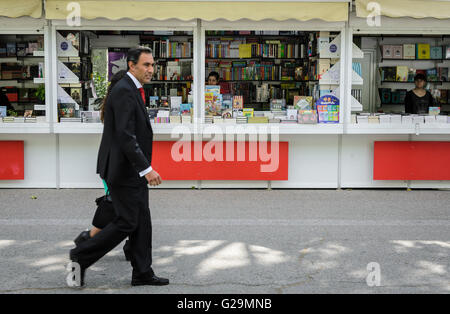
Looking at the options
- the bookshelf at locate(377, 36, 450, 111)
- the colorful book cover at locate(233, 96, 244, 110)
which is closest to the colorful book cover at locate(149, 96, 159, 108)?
the colorful book cover at locate(233, 96, 244, 110)

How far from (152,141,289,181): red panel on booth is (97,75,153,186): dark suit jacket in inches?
176

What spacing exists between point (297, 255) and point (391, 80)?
750cm

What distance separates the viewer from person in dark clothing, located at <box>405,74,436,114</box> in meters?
10.6

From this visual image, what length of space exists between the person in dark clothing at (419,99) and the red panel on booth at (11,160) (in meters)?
6.61

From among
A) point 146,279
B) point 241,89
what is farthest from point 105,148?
point 241,89

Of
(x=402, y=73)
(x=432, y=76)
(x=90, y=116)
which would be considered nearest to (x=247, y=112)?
(x=90, y=116)

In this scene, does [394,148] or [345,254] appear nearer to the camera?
[345,254]

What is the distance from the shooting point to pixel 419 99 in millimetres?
10766

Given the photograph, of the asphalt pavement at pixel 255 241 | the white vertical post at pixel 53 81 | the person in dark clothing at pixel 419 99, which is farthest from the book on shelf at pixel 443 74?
the white vertical post at pixel 53 81

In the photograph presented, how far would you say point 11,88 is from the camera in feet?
37.3

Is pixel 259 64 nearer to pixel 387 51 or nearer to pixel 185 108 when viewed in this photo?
pixel 185 108

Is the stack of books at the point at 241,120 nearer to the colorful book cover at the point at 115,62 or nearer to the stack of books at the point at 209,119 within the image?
the stack of books at the point at 209,119

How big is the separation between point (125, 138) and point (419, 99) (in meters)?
7.44

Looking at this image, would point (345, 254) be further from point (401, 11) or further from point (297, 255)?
point (401, 11)
